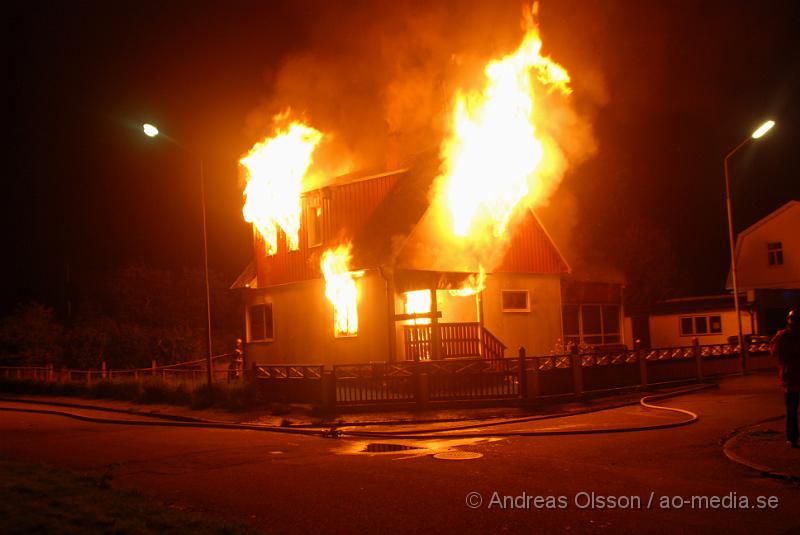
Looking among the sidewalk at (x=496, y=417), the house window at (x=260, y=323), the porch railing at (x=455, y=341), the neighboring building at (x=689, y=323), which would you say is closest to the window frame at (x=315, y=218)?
the house window at (x=260, y=323)

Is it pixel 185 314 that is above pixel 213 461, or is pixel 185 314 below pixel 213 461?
above

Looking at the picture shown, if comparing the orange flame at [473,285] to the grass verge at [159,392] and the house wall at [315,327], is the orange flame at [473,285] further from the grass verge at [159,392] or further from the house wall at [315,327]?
the grass verge at [159,392]

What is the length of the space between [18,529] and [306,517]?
2777 millimetres

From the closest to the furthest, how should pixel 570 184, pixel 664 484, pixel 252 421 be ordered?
pixel 664 484 < pixel 252 421 < pixel 570 184

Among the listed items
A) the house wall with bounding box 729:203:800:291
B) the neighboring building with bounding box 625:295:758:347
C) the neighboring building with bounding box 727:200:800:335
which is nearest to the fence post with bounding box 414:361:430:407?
the neighboring building with bounding box 625:295:758:347

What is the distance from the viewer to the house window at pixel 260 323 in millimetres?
27375

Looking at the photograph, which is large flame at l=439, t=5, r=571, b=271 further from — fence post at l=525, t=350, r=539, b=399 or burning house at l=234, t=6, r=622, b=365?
fence post at l=525, t=350, r=539, b=399

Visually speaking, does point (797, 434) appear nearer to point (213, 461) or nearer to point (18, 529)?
point (213, 461)

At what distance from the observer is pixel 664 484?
8.56 meters

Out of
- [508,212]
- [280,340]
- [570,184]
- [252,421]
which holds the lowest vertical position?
[252,421]

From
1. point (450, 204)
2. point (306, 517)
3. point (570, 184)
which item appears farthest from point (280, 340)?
point (570, 184)

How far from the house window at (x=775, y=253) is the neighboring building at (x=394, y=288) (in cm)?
2242

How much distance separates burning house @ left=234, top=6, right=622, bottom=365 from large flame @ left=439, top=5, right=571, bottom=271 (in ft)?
0.12

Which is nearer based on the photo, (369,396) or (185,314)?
(369,396)
